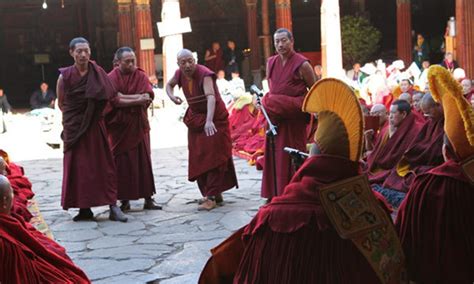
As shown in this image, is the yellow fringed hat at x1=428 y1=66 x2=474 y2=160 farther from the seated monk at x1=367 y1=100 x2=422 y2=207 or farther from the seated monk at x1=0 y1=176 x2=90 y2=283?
the seated monk at x1=367 y1=100 x2=422 y2=207

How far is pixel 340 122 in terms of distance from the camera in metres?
3.27

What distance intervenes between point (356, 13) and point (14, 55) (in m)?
10.8

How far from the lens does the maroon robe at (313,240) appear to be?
3287mm

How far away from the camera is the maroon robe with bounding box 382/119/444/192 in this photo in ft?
19.2

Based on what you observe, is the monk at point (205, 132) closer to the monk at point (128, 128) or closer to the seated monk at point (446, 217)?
the monk at point (128, 128)

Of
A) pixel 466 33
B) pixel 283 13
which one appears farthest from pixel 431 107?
pixel 283 13

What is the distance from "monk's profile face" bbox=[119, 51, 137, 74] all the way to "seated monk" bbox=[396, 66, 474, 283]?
12.2 feet

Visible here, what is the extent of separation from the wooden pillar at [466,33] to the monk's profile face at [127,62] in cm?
996

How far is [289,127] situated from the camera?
6.69 meters

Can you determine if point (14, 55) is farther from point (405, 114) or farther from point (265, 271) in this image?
point (265, 271)

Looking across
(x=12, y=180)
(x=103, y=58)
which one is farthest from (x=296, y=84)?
(x=103, y=58)

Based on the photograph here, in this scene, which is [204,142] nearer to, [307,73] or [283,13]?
[307,73]

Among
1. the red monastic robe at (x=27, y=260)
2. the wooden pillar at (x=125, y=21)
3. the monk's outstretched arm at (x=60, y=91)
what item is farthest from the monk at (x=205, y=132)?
the wooden pillar at (x=125, y=21)

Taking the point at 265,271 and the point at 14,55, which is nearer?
the point at 265,271
